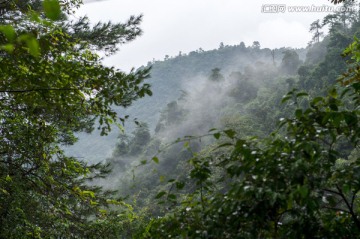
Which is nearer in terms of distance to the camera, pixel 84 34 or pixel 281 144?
pixel 281 144

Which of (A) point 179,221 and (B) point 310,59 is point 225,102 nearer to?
(B) point 310,59

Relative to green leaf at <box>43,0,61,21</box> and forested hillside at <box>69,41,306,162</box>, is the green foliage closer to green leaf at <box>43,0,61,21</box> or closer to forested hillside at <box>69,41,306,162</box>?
green leaf at <box>43,0,61,21</box>

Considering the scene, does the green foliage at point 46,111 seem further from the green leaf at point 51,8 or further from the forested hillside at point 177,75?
the forested hillside at point 177,75

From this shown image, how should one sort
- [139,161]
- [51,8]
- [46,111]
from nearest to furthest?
[51,8] < [139,161] < [46,111]

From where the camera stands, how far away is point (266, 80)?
60906 mm

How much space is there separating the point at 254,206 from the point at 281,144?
1.03 ft

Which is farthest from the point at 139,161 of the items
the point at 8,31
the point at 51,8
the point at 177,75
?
the point at 177,75

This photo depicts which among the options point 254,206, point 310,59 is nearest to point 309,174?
point 254,206

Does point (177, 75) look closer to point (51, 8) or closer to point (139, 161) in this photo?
point (139, 161)

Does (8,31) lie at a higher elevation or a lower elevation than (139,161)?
lower

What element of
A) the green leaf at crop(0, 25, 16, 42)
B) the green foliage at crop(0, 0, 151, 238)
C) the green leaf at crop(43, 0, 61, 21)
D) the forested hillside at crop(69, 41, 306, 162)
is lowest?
the green leaf at crop(43, 0, 61, 21)

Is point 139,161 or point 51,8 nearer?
point 51,8

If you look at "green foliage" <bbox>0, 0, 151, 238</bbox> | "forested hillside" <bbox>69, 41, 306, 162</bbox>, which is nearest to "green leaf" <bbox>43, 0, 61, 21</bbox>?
"green foliage" <bbox>0, 0, 151, 238</bbox>

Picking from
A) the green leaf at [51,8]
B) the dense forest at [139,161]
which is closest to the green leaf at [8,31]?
the dense forest at [139,161]
